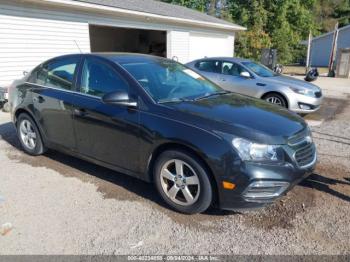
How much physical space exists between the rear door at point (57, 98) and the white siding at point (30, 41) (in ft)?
14.3

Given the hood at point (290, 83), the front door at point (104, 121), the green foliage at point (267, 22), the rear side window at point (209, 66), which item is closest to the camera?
the front door at point (104, 121)

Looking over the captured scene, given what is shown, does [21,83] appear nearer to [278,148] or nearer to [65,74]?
[65,74]

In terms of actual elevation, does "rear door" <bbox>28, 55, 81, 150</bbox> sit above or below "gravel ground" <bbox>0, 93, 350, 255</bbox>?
above

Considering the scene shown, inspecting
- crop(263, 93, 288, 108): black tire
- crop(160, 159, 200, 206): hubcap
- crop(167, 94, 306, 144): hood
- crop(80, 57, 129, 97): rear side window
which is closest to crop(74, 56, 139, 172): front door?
crop(80, 57, 129, 97): rear side window

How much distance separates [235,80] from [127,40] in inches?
543

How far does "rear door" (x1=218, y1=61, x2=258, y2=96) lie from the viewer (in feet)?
25.3

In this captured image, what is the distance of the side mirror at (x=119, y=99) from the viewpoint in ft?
10.7

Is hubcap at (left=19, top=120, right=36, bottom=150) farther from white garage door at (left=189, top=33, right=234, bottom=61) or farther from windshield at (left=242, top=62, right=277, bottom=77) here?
white garage door at (left=189, top=33, right=234, bottom=61)

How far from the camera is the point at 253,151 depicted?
2797 millimetres

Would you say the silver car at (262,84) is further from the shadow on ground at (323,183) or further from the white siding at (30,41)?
the white siding at (30,41)

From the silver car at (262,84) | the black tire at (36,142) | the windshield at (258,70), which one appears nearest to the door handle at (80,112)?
the black tire at (36,142)

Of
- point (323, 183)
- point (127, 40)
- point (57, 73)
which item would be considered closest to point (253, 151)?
point (323, 183)

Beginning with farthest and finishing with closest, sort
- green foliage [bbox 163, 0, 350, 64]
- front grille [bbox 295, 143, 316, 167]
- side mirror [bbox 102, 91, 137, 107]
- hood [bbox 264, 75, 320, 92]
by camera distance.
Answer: green foliage [bbox 163, 0, 350, 64]
hood [bbox 264, 75, 320, 92]
side mirror [bbox 102, 91, 137, 107]
front grille [bbox 295, 143, 316, 167]

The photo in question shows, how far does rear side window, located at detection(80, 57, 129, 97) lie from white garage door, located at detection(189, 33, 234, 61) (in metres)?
12.3
